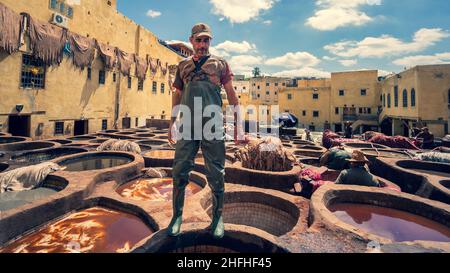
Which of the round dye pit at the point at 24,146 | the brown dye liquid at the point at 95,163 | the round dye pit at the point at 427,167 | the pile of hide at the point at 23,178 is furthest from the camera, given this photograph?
the round dye pit at the point at 24,146

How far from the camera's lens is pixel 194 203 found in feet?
13.0

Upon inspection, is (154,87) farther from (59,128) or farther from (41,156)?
(41,156)

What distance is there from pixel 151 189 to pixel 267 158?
311cm

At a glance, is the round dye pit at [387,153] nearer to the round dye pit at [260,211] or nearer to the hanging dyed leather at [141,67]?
the round dye pit at [260,211]

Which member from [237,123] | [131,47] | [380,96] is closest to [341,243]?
[237,123]

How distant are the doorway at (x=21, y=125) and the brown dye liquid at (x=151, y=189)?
12.1m

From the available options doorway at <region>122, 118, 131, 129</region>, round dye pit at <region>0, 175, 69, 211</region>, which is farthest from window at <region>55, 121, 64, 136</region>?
round dye pit at <region>0, 175, 69, 211</region>

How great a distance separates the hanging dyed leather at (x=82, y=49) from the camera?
15422 millimetres

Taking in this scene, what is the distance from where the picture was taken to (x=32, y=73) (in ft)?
43.6

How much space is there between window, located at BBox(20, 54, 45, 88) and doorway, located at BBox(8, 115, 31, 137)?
6.28 feet

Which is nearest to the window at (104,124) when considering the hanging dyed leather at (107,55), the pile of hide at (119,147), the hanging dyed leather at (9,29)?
the hanging dyed leather at (107,55)

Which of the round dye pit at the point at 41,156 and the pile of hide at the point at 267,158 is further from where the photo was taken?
the round dye pit at the point at 41,156
